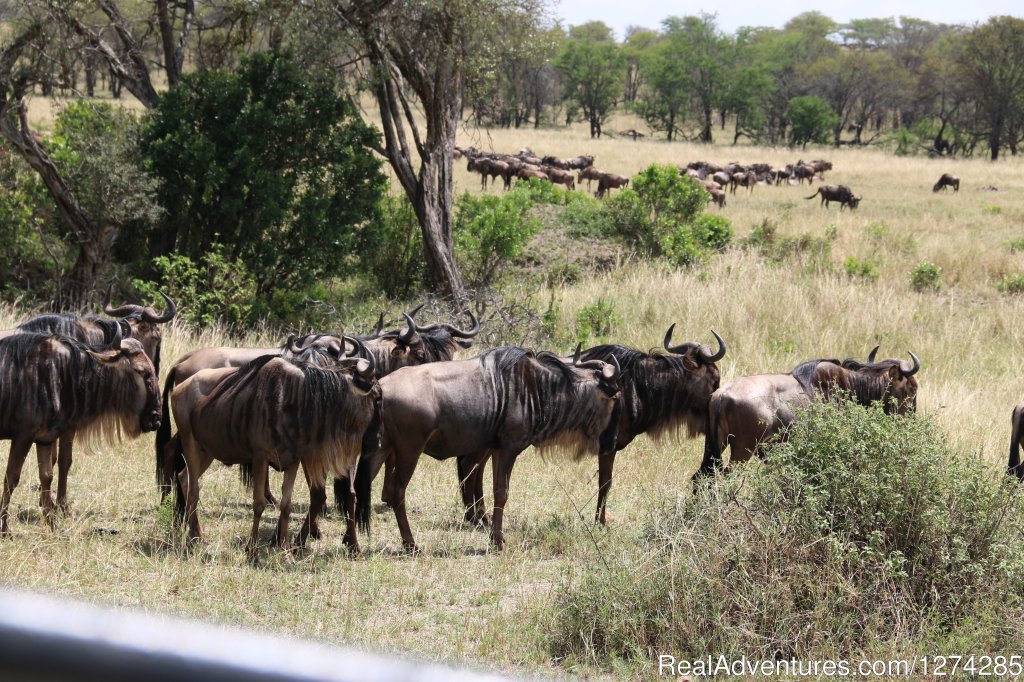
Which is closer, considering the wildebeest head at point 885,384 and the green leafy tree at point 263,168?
the wildebeest head at point 885,384

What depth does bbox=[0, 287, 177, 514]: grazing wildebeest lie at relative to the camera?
6664 millimetres

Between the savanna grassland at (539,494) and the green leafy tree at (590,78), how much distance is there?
42383 mm

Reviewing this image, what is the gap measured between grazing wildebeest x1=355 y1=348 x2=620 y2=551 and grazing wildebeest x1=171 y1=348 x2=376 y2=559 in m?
0.29

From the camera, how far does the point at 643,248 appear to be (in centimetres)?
1812

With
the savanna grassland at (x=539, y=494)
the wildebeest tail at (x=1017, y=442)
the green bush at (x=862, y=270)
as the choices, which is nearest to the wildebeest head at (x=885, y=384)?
the savanna grassland at (x=539, y=494)

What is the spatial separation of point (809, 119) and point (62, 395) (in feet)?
174

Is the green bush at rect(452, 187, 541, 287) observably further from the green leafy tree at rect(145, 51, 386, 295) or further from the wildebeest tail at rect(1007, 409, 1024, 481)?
the wildebeest tail at rect(1007, 409, 1024, 481)

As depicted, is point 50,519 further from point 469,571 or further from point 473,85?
point 473,85

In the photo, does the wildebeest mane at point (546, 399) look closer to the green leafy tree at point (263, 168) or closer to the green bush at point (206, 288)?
the green bush at point (206, 288)

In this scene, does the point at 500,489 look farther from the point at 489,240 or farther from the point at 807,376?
the point at 489,240

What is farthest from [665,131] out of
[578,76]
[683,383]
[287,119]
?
[683,383]

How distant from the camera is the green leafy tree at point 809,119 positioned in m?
54.6

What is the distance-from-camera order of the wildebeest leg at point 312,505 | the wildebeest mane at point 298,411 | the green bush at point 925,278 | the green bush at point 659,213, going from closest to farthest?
the wildebeest mane at point 298,411 → the wildebeest leg at point 312,505 → the green bush at point 925,278 → the green bush at point 659,213

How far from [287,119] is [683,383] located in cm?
901
